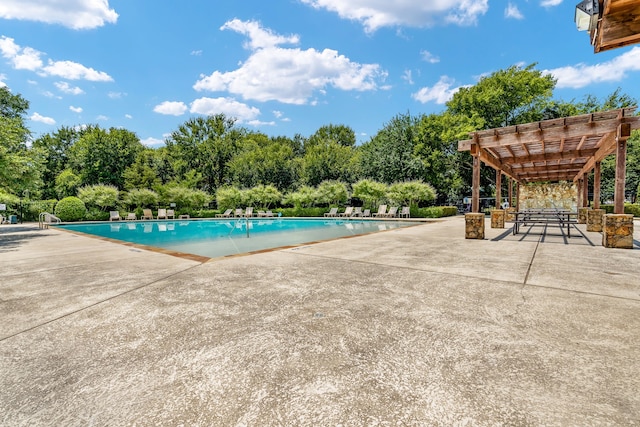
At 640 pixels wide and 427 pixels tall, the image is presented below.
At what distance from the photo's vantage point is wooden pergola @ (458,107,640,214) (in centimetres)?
675

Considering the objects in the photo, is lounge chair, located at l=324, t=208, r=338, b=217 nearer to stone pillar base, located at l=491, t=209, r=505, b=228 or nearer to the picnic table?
stone pillar base, located at l=491, t=209, r=505, b=228

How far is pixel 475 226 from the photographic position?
8.12 m

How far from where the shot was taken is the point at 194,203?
26.2m

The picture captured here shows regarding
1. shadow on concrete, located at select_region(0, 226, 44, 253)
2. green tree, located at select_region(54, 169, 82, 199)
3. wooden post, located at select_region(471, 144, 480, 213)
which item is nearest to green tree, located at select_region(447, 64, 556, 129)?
wooden post, located at select_region(471, 144, 480, 213)

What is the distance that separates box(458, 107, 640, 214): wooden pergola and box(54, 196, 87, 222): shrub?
78.9ft

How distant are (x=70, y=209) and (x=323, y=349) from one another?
81.5 feet

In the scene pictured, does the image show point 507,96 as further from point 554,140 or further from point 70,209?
point 70,209

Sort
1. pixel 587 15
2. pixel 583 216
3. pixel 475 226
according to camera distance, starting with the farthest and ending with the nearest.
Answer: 1. pixel 583 216
2. pixel 475 226
3. pixel 587 15

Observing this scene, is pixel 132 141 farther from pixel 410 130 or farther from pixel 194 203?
pixel 410 130

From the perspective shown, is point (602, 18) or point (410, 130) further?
point (410, 130)

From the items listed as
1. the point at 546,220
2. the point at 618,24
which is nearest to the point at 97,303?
the point at 618,24

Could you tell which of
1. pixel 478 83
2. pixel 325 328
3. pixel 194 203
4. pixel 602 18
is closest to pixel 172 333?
pixel 325 328

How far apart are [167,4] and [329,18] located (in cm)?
870

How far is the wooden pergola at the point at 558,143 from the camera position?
22.2 ft
